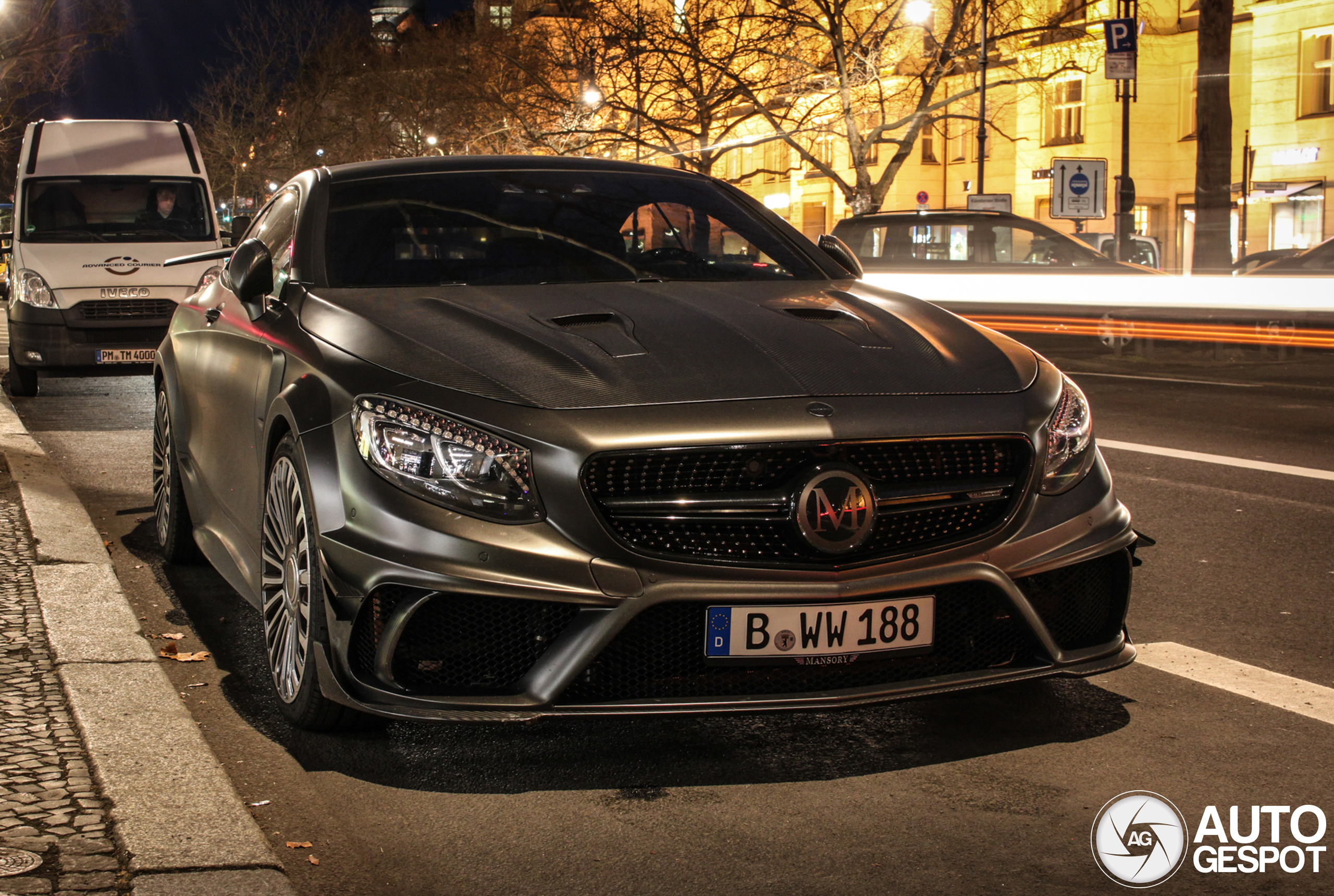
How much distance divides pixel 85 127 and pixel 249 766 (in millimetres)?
13087

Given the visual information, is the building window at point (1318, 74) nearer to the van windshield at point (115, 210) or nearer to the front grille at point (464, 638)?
the van windshield at point (115, 210)

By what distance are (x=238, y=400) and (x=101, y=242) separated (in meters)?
10.2

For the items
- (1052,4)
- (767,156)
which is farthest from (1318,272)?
(767,156)

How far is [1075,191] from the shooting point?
2409cm

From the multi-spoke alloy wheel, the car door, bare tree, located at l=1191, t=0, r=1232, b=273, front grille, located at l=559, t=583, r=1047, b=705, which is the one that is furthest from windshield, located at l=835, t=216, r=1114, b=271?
front grille, located at l=559, t=583, r=1047, b=705

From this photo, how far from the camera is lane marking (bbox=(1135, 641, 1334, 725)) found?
173 inches

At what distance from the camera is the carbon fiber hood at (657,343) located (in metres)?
3.85

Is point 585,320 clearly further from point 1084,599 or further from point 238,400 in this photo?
point 1084,599

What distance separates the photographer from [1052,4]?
142 feet

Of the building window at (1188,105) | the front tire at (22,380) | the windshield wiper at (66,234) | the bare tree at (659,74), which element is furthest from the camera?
the building window at (1188,105)

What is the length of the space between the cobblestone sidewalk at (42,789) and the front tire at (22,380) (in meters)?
9.22

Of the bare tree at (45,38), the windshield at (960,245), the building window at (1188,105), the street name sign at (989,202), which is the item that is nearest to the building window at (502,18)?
the bare tree at (45,38)

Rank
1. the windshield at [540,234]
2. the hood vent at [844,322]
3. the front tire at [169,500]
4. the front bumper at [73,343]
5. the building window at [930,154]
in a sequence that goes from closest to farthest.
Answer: the hood vent at [844,322] → the windshield at [540,234] → the front tire at [169,500] → the front bumper at [73,343] → the building window at [930,154]

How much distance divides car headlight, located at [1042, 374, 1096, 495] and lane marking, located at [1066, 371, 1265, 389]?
1045 centimetres
